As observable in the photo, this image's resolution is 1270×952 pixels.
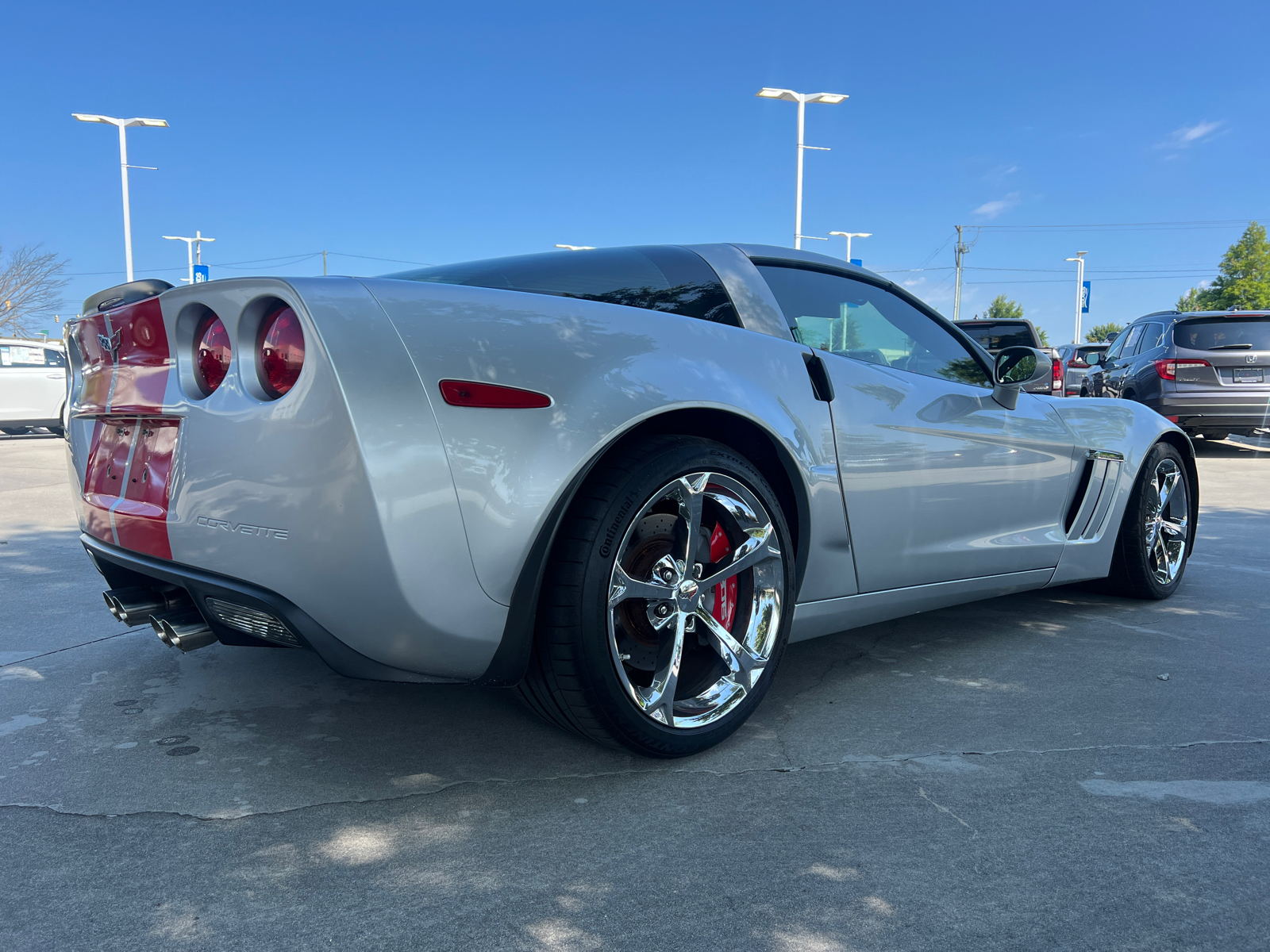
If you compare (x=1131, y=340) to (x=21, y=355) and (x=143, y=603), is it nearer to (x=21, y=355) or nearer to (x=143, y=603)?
(x=143, y=603)

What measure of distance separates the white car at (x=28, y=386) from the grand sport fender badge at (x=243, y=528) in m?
13.8

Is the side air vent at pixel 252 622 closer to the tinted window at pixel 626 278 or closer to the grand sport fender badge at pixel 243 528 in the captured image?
the grand sport fender badge at pixel 243 528

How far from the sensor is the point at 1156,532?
4.32m

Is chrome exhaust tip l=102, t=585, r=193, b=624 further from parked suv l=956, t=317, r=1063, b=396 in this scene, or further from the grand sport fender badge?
parked suv l=956, t=317, r=1063, b=396

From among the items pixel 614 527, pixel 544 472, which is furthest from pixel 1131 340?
pixel 544 472

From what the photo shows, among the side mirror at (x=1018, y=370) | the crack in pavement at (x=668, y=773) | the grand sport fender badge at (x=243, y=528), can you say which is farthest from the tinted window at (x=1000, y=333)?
the grand sport fender badge at (x=243, y=528)

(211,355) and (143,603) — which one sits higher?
(211,355)

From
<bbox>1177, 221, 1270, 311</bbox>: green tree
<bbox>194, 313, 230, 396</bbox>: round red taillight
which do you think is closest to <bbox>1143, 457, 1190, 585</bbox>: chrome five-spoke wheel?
<bbox>194, 313, 230, 396</bbox>: round red taillight

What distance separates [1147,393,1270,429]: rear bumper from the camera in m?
10.9

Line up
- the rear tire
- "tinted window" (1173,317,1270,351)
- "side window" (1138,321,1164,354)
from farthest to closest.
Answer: "side window" (1138,321,1164,354)
"tinted window" (1173,317,1270,351)
the rear tire

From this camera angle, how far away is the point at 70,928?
172cm

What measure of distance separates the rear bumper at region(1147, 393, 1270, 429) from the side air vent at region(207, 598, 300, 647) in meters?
11.0

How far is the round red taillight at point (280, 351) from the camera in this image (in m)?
2.05

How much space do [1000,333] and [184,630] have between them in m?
10.2
